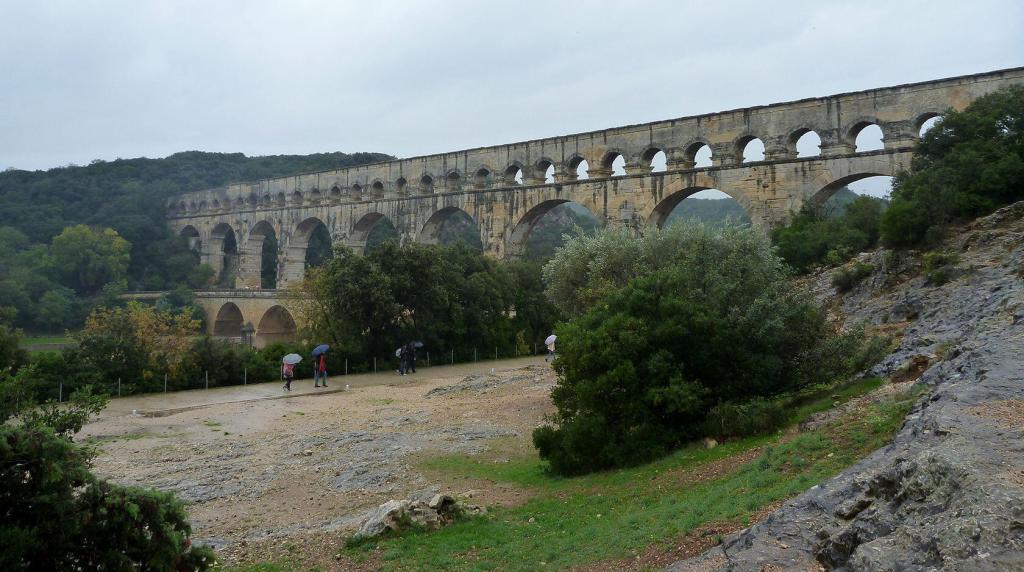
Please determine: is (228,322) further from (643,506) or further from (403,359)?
(643,506)

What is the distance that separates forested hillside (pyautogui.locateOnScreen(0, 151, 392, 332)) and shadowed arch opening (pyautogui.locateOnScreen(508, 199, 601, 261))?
19.6 m

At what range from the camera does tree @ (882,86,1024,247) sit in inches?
562

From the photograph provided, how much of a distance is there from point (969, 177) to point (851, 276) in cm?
304

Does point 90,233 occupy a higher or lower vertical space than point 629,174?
higher

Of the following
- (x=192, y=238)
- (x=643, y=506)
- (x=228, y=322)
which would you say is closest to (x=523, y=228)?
(x=228, y=322)

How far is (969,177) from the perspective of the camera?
14.8 metres

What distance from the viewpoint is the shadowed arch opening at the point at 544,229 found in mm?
28375

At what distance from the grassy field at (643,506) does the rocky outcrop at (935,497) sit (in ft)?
2.07

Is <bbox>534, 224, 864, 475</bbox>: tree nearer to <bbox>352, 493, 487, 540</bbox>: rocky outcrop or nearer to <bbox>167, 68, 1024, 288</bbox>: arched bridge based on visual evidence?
<bbox>352, 493, 487, 540</bbox>: rocky outcrop

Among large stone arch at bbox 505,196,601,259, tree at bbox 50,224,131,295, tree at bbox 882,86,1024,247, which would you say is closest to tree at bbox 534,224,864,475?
tree at bbox 882,86,1024,247

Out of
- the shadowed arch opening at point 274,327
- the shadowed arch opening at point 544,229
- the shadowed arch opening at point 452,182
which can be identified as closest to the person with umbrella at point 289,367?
the shadowed arch opening at point 544,229

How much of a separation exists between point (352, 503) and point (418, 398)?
8.52 metres

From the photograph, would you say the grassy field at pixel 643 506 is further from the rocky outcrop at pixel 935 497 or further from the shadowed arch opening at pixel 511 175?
the shadowed arch opening at pixel 511 175

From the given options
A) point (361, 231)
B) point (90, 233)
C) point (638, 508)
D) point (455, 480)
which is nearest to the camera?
point (638, 508)
